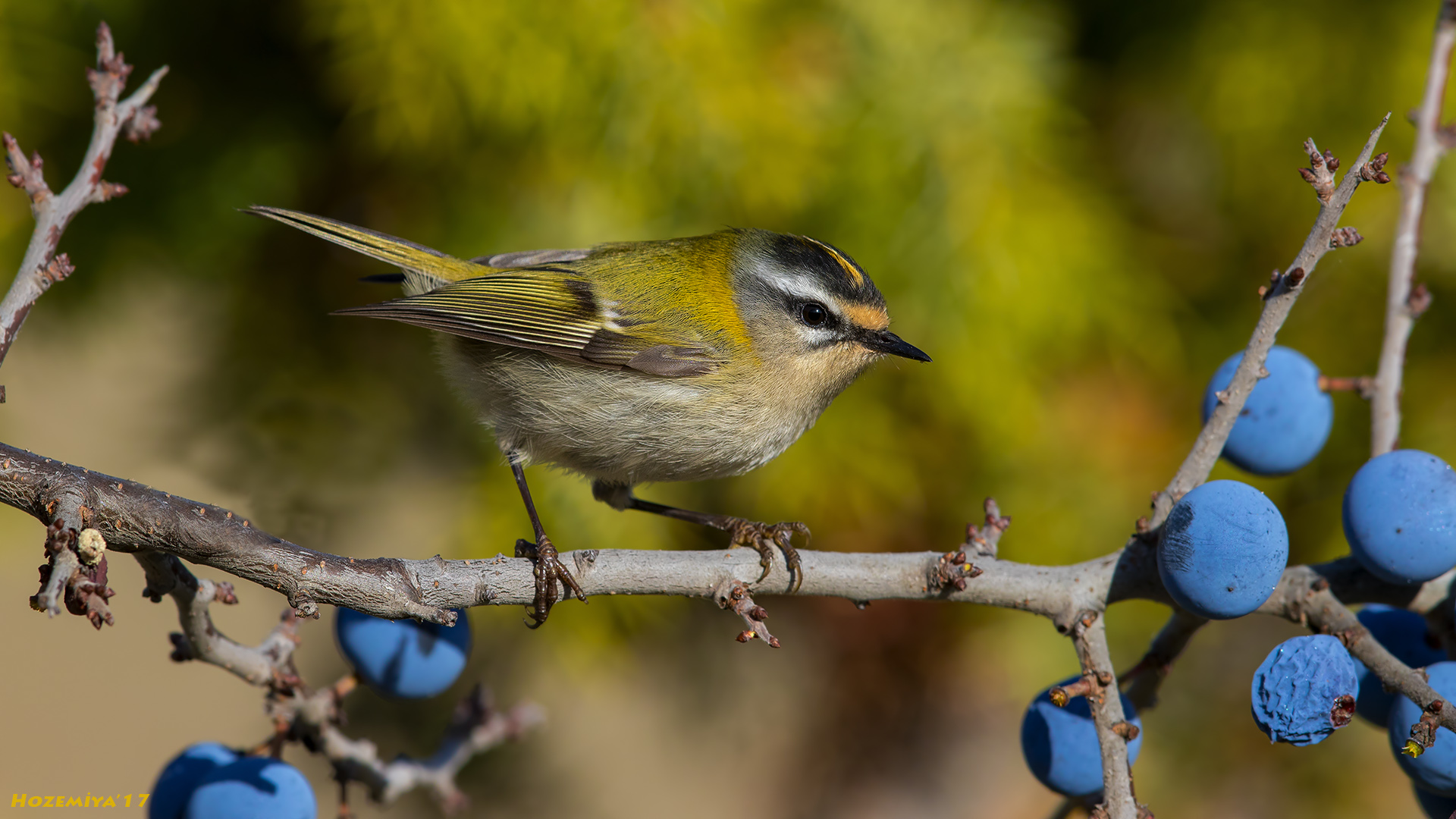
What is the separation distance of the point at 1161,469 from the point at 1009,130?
26.8 inches

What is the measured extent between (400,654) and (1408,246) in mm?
1168

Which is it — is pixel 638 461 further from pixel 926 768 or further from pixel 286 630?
pixel 926 768

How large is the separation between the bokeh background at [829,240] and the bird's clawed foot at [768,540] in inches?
13.7

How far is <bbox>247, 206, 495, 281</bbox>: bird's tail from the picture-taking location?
1463 millimetres

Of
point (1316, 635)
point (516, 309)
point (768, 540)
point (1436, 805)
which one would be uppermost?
point (516, 309)

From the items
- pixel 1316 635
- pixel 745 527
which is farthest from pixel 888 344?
pixel 1316 635

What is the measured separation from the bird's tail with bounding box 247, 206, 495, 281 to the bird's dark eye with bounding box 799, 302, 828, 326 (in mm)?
514

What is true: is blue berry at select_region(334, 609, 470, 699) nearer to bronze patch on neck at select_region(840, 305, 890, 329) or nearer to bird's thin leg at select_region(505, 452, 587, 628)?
bird's thin leg at select_region(505, 452, 587, 628)

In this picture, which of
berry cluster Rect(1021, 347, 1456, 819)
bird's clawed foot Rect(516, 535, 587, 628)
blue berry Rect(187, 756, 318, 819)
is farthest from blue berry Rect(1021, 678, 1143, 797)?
blue berry Rect(187, 756, 318, 819)

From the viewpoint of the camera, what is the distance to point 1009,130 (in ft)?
5.95

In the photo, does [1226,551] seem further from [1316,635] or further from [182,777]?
[182,777]

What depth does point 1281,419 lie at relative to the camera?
1129 millimetres

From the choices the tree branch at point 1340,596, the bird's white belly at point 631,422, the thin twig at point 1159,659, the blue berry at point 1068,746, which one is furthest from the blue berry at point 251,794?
the tree branch at point 1340,596

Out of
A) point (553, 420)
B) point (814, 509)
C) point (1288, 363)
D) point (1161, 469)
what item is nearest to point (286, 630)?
point (553, 420)
